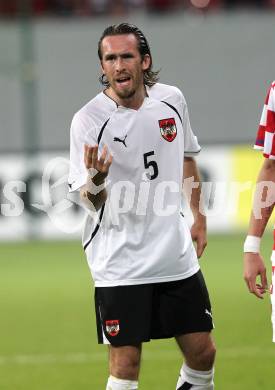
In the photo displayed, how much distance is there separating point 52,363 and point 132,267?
2643 mm

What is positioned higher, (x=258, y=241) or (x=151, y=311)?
(x=258, y=241)

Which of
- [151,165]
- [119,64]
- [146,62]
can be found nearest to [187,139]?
[151,165]

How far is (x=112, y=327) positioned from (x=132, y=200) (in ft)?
2.07

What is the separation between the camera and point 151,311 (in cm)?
504

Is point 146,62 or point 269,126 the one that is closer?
point 269,126

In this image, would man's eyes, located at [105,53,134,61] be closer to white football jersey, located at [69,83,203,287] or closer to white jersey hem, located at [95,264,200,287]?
white football jersey, located at [69,83,203,287]

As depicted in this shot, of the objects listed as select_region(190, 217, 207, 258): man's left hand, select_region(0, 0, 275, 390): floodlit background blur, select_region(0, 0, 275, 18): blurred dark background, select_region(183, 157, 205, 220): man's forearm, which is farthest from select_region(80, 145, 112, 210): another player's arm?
select_region(0, 0, 275, 18): blurred dark background

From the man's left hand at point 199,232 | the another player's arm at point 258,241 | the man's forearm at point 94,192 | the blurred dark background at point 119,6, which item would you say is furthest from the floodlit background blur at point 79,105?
the another player's arm at point 258,241

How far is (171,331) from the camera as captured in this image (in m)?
5.04

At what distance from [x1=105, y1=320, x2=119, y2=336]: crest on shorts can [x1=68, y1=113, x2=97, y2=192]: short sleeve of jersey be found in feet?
2.24

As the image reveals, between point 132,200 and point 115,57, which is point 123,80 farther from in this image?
point 132,200

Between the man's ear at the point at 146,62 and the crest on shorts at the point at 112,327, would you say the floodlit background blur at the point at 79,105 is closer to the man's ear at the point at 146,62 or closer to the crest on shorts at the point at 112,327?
the crest on shorts at the point at 112,327

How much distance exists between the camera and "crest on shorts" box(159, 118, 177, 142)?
16.7ft

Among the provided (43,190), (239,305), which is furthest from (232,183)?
(239,305)
